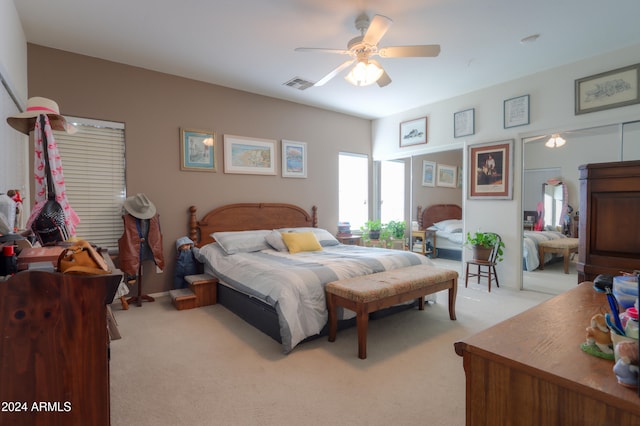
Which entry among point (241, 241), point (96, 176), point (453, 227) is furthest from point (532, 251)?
point (96, 176)

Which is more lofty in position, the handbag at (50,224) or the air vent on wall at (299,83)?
the air vent on wall at (299,83)

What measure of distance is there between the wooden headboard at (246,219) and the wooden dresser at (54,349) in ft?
10.4

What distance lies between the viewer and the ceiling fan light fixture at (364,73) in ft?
9.25

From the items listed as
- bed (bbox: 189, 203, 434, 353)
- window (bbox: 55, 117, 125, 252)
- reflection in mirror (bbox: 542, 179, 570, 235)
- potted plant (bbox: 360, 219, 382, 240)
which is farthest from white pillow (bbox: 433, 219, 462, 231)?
window (bbox: 55, 117, 125, 252)

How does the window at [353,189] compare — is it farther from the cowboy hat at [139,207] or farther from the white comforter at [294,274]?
the cowboy hat at [139,207]

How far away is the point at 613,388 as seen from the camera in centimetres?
66

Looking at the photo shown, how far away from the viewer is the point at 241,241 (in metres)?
4.04

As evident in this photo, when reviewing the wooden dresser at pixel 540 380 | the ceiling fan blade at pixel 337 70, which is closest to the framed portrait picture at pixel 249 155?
the ceiling fan blade at pixel 337 70

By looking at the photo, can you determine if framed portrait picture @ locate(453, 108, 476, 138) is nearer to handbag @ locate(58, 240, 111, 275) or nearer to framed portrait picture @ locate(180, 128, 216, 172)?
framed portrait picture @ locate(180, 128, 216, 172)

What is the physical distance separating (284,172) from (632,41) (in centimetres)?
442

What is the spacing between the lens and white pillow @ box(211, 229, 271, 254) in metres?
3.91

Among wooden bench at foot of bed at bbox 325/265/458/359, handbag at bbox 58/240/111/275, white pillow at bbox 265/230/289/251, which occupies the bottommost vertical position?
wooden bench at foot of bed at bbox 325/265/458/359

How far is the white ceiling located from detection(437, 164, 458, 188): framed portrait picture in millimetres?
1387

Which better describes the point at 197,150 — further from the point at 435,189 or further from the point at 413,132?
the point at 435,189
